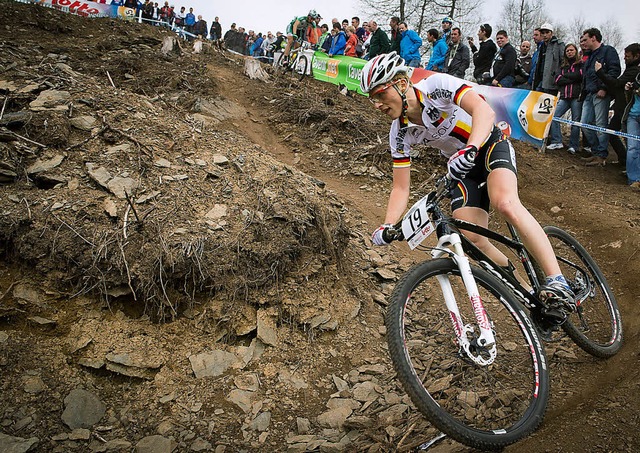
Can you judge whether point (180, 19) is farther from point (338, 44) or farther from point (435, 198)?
point (435, 198)

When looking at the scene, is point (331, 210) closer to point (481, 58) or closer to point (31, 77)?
point (31, 77)

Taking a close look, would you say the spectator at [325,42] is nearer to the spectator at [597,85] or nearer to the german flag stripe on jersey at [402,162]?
the spectator at [597,85]

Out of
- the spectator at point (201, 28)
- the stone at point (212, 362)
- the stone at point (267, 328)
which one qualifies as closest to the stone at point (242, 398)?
the stone at point (212, 362)

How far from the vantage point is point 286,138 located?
333 inches

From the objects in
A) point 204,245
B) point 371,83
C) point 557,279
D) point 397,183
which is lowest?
point 204,245

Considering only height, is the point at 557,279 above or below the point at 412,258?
above

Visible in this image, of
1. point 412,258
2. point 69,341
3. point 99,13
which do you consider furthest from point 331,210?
point 99,13

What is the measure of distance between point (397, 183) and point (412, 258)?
2110 millimetres

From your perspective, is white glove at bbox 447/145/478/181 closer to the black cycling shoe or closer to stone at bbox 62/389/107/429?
the black cycling shoe

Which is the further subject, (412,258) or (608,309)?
(412,258)

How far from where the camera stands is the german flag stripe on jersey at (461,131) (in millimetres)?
3486

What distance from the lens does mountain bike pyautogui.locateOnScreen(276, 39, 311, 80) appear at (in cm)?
1277

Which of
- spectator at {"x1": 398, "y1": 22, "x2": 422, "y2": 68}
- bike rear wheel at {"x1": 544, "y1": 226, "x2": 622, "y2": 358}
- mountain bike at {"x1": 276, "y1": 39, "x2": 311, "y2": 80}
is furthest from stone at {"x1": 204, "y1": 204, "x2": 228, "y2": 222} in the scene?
mountain bike at {"x1": 276, "y1": 39, "x2": 311, "y2": 80}

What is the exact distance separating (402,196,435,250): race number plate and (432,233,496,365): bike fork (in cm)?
19
